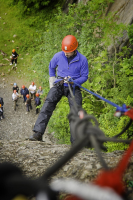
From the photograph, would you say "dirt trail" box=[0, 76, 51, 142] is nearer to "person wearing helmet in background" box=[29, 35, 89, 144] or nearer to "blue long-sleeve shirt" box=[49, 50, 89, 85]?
"person wearing helmet in background" box=[29, 35, 89, 144]

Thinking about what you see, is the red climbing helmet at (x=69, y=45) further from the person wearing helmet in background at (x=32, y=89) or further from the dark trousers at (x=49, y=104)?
the person wearing helmet in background at (x=32, y=89)

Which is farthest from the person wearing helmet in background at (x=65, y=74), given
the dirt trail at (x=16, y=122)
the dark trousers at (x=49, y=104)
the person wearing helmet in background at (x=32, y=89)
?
the person wearing helmet in background at (x=32, y=89)

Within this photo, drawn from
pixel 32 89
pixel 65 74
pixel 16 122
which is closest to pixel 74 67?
pixel 65 74

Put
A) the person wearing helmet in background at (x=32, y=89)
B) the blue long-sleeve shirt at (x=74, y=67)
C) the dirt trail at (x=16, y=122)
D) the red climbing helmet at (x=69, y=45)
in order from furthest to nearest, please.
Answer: the person wearing helmet in background at (x=32, y=89), the dirt trail at (x=16, y=122), the blue long-sleeve shirt at (x=74, y=67), the red climbing helmet at (x=69, y=45)

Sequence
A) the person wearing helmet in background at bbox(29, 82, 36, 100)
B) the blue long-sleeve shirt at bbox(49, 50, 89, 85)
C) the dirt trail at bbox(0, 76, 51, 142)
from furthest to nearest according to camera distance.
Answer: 1. the person wearing helmet in background at bbox(29, 82, 36, 100)
2. the dirt trail at bbox(0, 76, 51, 142)
3. the blue long-sleeve shirt at bbox(49, 50, 89, 85)

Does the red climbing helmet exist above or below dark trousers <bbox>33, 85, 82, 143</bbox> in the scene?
above

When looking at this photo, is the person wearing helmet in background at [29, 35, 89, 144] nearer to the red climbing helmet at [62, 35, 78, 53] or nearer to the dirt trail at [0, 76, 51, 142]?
the red climbing helmet at [62, 35, 78, 53]

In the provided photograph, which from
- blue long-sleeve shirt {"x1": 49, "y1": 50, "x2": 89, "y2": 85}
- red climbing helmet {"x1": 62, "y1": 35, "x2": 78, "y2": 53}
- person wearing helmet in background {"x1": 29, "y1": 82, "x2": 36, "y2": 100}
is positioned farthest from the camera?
person wearing helmet in background {"x1": 29, "y1": 82, "x2": 36, "y2": 100}

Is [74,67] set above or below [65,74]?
above

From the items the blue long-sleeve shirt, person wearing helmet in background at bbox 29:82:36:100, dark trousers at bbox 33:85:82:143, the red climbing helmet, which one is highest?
person wearing helmet in background at bbox 29:82:36:100

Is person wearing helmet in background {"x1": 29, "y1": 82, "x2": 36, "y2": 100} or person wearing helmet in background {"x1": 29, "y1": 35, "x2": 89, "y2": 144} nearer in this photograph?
person wearing helmet in background {"x1": 29, "y1": 35, "x2": 89, "y2": 144}

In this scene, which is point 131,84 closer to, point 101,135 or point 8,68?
point 101,135

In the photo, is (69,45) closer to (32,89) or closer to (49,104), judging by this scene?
(49,104)

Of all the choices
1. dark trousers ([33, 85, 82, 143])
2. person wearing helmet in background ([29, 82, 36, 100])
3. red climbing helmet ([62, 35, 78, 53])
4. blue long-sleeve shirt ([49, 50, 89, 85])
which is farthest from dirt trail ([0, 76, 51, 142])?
red climbing helmet ([62, 35, 78, 53])
